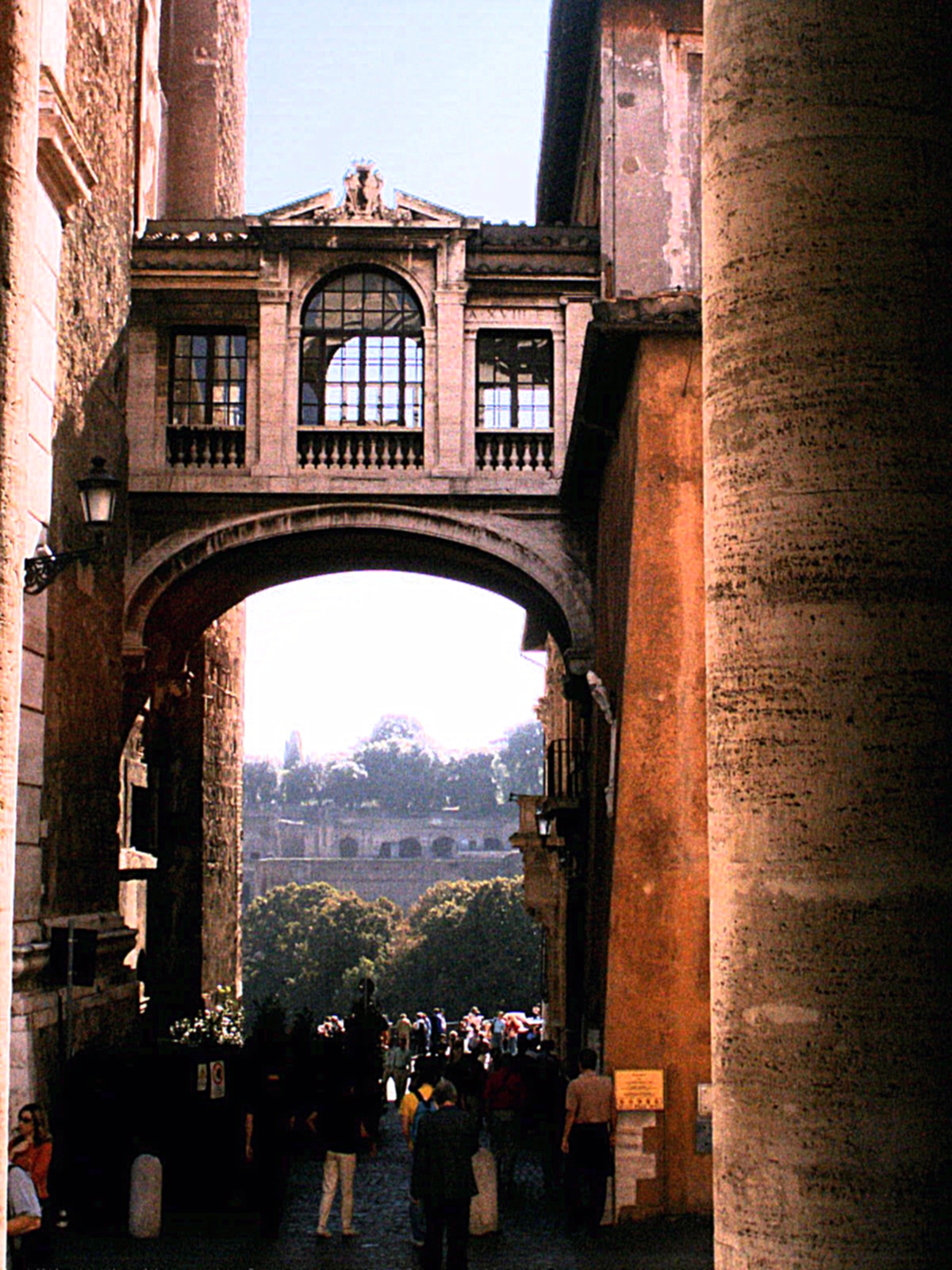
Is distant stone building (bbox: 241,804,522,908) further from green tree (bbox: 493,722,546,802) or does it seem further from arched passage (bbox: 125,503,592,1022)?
arched passage (bbox: 125,503,592,1022)

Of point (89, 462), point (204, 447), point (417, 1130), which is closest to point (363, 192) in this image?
point (204, 447)

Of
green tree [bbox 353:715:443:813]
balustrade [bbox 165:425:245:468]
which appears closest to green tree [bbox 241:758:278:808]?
green tree [bbox 353:715:443:813]

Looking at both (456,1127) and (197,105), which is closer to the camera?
(456,1127)

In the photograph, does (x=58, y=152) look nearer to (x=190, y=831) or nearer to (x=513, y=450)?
(x=513, y=450)

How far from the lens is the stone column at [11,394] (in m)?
6.70

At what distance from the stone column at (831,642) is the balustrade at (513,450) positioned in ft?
54.6

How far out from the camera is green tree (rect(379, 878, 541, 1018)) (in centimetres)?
7231

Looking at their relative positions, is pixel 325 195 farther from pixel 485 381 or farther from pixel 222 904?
pixel 222 904

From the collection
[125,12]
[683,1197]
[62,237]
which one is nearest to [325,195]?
[125,12]

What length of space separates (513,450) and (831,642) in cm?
1738

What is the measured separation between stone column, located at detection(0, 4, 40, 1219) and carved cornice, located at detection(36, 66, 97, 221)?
6.53 meters

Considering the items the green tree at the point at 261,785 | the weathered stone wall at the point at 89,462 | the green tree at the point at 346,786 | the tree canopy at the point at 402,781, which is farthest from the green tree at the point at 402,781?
the weathered stone wall at the point at 89,462

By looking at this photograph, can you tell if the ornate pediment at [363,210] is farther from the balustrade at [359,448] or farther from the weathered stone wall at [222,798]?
the weathered stone wall at [222,798]

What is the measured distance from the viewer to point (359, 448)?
2336 centimetres
